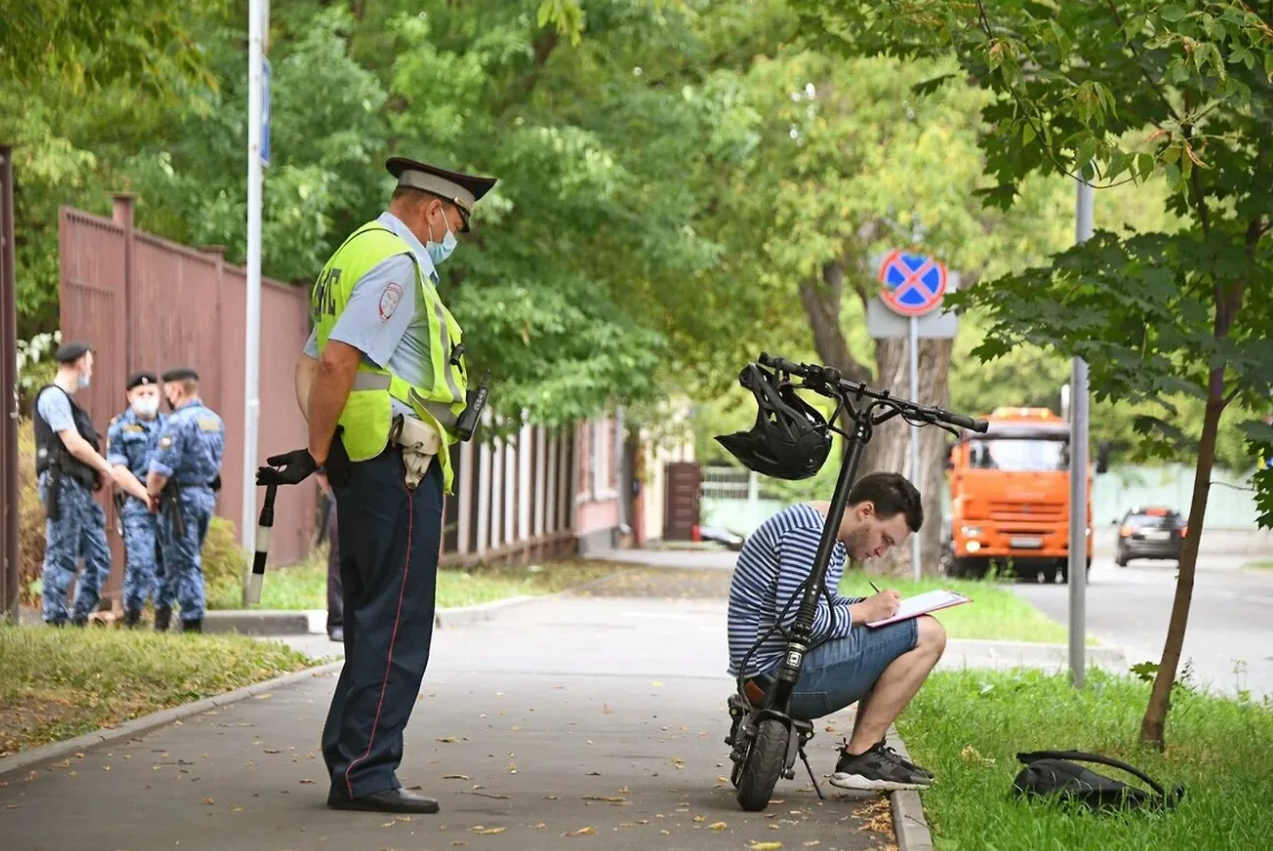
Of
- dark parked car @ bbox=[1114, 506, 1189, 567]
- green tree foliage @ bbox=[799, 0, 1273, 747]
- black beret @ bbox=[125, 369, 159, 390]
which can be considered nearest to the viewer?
green tree foliage @ bbox=[799, 0, 1273, 747]

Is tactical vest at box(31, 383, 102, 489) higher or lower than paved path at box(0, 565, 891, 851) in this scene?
higher

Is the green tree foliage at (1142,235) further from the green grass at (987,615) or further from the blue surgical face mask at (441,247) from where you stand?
the green grass at (987,615)

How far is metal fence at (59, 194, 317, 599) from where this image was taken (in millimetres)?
16641

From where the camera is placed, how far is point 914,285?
20.2 metres

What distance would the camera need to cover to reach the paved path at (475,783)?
700cm

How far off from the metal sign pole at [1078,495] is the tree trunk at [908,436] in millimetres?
14341

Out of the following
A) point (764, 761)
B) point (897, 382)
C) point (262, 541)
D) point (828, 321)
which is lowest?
point (764, 761)

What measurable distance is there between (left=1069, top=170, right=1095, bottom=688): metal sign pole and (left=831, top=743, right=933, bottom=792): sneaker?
442 cm

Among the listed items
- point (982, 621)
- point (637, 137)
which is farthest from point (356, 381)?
point (637, 137)

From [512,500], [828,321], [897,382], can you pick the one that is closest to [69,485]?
[897,382]

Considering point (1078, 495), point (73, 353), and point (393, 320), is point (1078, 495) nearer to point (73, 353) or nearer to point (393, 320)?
point (73, 353)

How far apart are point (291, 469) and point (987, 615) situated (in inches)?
524

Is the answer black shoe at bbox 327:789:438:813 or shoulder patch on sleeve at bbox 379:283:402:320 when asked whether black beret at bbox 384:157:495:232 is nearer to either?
shoulder patch on sleeve at bbox 379:283:402:320

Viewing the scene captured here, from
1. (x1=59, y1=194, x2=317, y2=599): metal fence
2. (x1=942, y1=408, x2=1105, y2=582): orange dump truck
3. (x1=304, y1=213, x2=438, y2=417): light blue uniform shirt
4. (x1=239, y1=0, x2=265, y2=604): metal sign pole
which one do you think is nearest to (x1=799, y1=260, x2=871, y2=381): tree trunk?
(x1=942, y1=408, x2=1105, y2=582): orange dump truck
